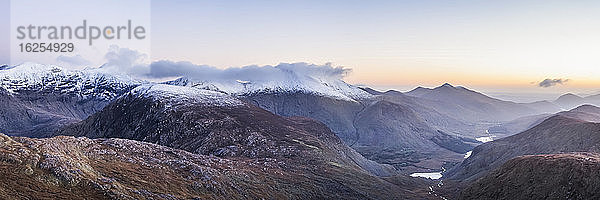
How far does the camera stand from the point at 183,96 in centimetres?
15912

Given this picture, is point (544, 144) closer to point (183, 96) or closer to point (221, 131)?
point (221, 131)

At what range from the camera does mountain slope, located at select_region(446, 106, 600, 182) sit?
110 meters

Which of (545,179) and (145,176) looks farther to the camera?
(545,179)

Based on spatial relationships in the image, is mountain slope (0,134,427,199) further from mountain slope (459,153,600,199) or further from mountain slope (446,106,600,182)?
mountain slope (446,106,600,182)

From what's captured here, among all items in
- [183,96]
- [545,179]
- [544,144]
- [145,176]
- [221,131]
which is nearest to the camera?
[145,176]

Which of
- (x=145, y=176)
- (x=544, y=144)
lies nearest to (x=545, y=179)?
(x=145, y=176)

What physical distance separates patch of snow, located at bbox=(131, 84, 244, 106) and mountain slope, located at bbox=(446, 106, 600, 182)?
97522mm

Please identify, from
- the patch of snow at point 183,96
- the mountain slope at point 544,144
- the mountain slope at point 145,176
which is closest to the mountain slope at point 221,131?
the patch of snow at point 183,96

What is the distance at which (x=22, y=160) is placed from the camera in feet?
127

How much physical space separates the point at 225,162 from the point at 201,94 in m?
95.2

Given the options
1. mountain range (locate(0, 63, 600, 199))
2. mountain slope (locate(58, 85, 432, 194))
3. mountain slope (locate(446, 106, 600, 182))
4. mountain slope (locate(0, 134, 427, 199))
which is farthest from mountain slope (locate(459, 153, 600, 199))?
mountain slope (locate(446, 106, 600, 182))

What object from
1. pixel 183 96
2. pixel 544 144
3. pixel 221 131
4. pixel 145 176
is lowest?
pixel 544 144

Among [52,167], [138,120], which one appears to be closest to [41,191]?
[52,167]

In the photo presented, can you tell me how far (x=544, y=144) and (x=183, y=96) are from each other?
135 m
